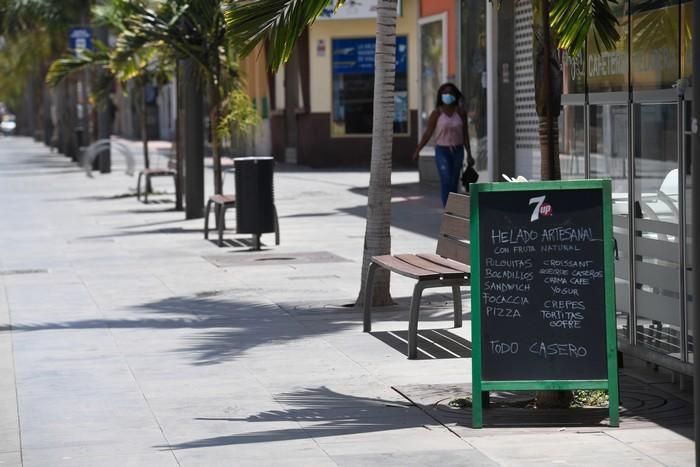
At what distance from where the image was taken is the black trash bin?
16453 mm

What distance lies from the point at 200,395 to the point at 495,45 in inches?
558

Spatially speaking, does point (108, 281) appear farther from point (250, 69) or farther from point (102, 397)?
point (250, 69)

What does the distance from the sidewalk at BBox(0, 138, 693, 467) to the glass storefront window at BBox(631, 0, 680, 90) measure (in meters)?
1.72

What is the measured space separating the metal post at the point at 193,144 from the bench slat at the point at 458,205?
11556 millimetres

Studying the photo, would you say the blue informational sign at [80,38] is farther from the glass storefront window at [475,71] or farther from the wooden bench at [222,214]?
the wooden bench at [222,214]

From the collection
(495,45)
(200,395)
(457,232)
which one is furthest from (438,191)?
(200,395)

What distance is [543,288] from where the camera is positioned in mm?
7145

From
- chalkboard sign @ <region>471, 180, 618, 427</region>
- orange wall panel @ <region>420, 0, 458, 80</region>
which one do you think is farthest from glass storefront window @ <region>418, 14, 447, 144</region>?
chalkboard sign @ <region>471, 180, 618, 427</region>

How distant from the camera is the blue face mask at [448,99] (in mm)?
18769

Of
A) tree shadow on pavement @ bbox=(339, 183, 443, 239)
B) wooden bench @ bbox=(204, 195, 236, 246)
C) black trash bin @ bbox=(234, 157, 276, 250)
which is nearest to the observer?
black trash bin @ bbox=(234, 157, 276, 250)

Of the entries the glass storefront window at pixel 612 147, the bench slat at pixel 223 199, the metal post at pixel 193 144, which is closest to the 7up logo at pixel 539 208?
the glass storefront window at pixel 612 147

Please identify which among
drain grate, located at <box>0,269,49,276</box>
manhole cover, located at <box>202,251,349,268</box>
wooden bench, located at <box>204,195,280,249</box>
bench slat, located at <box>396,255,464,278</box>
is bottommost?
manhole cover, located at <box>202,251,349,268</box>

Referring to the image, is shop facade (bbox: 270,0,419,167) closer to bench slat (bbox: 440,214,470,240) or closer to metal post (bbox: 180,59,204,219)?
metal post (bbox: 180,59,204,219)

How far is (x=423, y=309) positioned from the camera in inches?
453
